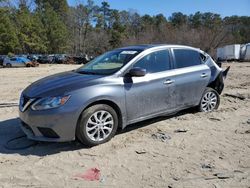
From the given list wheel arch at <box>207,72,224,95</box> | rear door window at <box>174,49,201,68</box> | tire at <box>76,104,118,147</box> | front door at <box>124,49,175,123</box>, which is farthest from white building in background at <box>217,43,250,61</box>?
tire at <box>76,104,118,147</box>

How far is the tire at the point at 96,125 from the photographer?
18.1ft

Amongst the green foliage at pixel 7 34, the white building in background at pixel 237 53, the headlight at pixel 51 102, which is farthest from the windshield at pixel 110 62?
the green foliage at pixel 7 34

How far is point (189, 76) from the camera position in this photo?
7.09 metres

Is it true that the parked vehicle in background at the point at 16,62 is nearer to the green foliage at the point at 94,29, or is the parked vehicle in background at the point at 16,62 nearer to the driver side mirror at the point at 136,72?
the green foliage at the point at 94,29

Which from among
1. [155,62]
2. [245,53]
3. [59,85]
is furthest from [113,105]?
[245,53]

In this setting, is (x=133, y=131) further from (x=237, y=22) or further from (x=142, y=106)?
(x=237, y=22)

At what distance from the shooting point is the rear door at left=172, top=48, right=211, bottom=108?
6.92m

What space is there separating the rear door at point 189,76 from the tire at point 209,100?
0.54 ft

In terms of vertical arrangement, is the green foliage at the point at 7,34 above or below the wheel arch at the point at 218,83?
above

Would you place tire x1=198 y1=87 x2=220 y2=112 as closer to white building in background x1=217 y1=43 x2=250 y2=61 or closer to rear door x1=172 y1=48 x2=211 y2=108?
rear door x1=172 y1=48 x2=211 y2=108

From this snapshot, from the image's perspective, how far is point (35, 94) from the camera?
5.61 metres

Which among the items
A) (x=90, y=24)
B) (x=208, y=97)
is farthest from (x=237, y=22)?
(x=208, y=97)

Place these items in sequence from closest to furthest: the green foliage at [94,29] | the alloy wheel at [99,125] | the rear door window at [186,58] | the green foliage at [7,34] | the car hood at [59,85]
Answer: the car hood at [59,85] → the alloy wheel at [99,125] → the rear door window at [186,58] → the green foliage at [7,34] → the green foliage at [94,29]

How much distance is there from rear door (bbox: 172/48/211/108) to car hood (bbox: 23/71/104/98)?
5.70 ft
